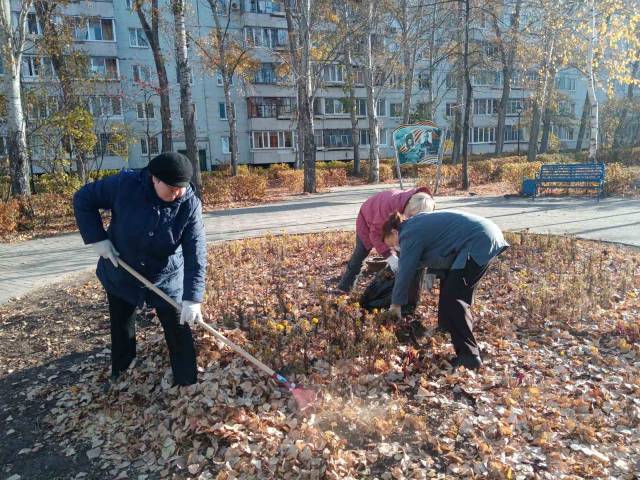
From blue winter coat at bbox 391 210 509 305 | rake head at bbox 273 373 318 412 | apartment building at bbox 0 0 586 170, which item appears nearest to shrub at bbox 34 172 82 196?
rake head at bbox 273 373 318 412

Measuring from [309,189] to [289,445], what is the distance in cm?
1535

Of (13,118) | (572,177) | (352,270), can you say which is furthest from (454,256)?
(13,118)

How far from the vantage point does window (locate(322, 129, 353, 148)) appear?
3972 cm

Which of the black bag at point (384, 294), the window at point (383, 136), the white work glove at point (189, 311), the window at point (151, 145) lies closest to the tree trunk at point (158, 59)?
the black bag at point (384, 294)

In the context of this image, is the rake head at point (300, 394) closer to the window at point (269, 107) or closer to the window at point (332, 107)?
the window at point (269, 107)

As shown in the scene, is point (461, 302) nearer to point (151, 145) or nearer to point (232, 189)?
point (232, 189)

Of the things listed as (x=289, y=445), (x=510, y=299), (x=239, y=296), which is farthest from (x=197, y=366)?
(x=510, y=299)

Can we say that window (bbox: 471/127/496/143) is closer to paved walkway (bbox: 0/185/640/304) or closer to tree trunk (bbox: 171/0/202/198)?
paved walkway (bbox: 0/185/640/304)

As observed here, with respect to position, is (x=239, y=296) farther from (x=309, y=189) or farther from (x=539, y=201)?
(x=309, y=189)

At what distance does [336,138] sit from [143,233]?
124 feet

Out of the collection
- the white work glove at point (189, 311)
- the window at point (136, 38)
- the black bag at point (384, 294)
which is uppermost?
the window at point (136, 38)

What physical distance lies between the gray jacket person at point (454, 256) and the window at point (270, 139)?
3457 centimetres

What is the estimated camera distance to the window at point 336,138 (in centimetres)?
3972

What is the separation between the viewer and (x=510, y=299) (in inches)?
198
